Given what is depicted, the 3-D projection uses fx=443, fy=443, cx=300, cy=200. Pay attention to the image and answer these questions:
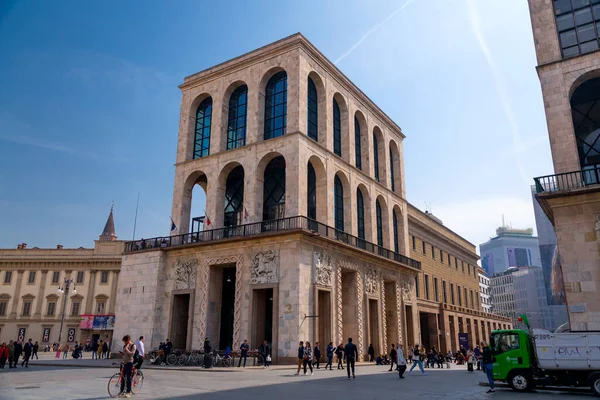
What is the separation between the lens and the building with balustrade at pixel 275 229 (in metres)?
27.1

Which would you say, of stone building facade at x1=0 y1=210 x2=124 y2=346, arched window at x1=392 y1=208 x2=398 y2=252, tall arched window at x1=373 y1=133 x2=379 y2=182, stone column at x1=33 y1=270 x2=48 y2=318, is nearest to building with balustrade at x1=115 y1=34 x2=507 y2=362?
tall arched window at x1=373 y1=133 x2=379 y2=182

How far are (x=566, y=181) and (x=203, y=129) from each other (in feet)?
84.9

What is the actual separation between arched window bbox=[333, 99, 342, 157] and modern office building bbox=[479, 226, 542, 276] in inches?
6756

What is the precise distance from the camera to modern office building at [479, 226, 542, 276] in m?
186

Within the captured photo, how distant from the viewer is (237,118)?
3416 centimetres

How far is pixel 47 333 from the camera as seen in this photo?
59062 mm

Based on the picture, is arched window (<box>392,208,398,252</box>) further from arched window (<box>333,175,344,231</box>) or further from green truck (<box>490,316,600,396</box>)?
green truck (<box>490,316,600,396</box>)

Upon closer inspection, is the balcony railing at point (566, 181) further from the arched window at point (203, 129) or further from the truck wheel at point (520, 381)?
the arched window at point (203, 129)

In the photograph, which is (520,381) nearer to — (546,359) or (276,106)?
(546,359)

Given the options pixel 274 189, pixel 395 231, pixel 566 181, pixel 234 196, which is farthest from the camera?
pixel 395 231

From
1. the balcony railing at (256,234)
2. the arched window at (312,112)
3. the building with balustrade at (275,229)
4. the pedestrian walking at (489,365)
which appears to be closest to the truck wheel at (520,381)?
the pedestrian walking at (489,365)

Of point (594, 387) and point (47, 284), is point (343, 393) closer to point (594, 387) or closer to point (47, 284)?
point (594, 387)

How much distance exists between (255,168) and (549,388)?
21.0m

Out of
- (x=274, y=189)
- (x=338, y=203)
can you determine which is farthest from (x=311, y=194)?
(x=274, y=189)
